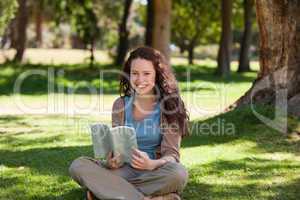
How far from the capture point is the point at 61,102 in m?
14.6

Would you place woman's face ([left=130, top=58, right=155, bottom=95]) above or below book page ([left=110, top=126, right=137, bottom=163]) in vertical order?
above

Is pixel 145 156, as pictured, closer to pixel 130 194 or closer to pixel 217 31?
pixel 130 194

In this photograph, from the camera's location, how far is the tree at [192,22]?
31.4 meters

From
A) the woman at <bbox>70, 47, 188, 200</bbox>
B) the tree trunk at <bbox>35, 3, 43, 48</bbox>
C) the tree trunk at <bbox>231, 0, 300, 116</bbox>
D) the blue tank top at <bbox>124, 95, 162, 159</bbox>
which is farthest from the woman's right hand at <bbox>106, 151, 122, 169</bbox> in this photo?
the tree trunk at <bbox>35, 3, 43, 48</bbox>

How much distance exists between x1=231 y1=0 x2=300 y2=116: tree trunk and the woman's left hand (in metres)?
4.85

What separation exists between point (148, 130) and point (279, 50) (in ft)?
16.3

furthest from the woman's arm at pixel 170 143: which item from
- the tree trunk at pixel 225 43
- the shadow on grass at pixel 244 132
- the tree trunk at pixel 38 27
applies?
the tree trunk at pixel 38 27

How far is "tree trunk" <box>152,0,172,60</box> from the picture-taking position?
17344 millimetres

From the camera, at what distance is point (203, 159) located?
24.7 feet

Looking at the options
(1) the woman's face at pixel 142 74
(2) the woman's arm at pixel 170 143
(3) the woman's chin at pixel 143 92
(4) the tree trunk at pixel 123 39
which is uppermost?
(4) the tree trunk at pixel 123 39

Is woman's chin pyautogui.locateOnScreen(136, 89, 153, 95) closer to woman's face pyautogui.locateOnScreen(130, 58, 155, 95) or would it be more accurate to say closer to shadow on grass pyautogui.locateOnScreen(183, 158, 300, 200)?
woman's face pyautogui.locateOnScreen(130, 58, 155, 95)

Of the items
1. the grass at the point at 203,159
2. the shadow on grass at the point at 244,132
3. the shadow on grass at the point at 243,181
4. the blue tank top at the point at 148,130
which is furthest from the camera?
A: the shadow on grass at the point at 244,132

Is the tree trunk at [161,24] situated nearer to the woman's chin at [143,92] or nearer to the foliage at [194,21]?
the foliage at [194,21]

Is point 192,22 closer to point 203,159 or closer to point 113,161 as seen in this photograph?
point 203,159
